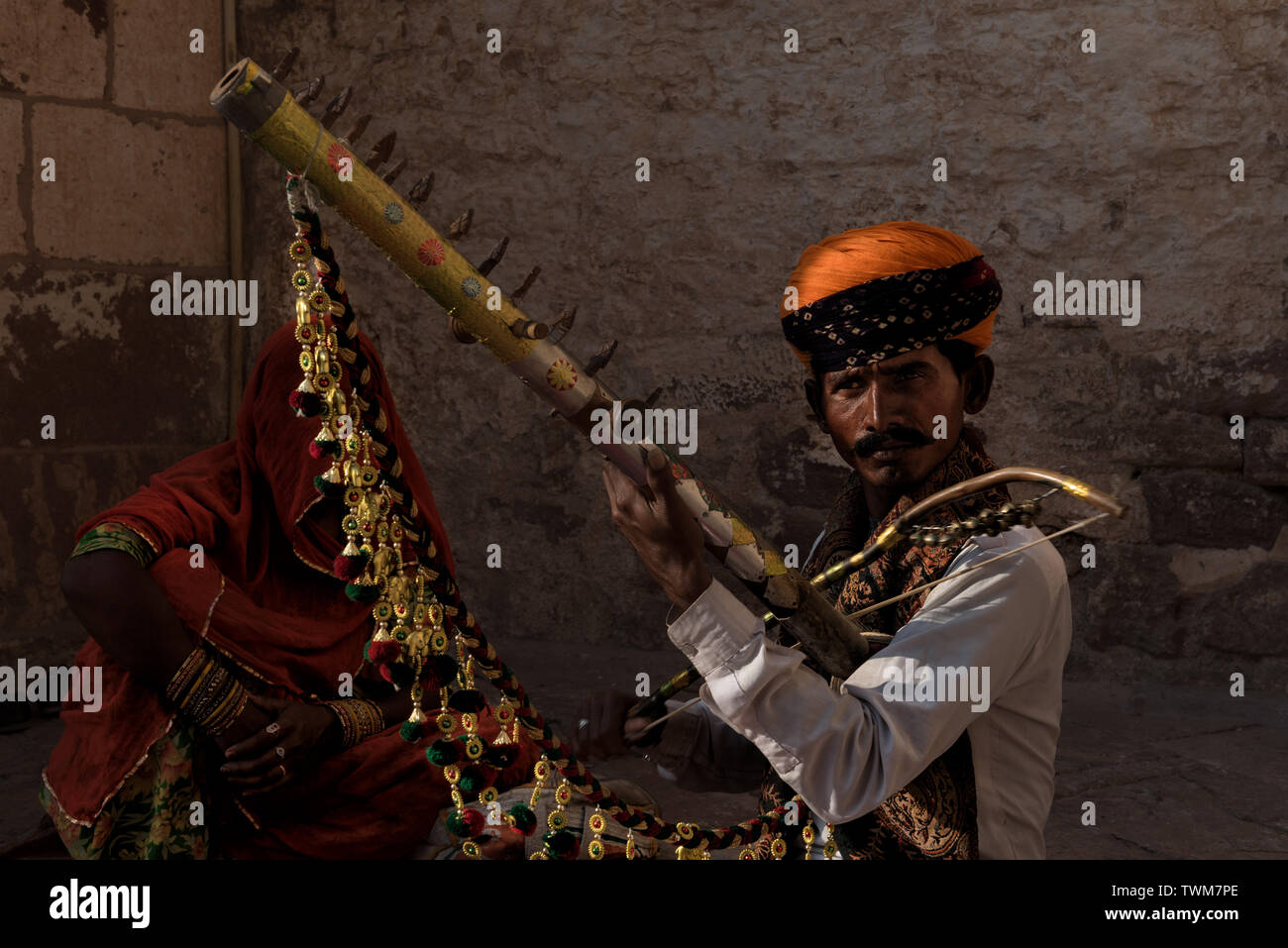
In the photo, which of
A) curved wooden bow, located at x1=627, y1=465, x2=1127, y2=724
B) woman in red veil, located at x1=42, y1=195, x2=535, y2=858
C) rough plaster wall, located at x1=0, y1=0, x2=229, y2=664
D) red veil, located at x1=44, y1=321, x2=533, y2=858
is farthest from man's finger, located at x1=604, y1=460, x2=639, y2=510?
rough plaster wall, located at x1=0, y1=0, x2=229, y2=664

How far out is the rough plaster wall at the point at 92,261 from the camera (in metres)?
4.59

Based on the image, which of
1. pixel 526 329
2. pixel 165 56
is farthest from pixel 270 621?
pixel 165 56

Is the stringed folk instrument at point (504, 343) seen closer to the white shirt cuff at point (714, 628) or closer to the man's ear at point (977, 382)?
the white shirt cuff at point (714, 628)

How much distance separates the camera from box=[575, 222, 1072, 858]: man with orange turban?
4.64ft

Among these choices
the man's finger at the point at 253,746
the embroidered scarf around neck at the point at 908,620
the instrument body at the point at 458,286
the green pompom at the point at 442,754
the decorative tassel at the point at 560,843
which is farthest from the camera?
the man's finger at the point at 253,746

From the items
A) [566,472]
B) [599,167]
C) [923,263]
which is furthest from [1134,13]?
[923,263]

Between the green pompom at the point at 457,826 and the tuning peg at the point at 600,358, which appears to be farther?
the green pompom at the point at 457,826

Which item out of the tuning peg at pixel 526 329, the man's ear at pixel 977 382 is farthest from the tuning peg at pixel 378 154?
the man's ear at pixel 977 382

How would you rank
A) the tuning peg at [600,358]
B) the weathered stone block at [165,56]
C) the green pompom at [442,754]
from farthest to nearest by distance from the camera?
the weathered stone block at [165,56] → the green pompom at [442,754] → the tuning peg at [600,358]

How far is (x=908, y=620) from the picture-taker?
165cm

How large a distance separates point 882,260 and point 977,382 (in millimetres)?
256

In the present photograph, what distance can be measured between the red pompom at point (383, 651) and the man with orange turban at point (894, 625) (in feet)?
1.10

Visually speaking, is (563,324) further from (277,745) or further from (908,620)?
(277,745)
